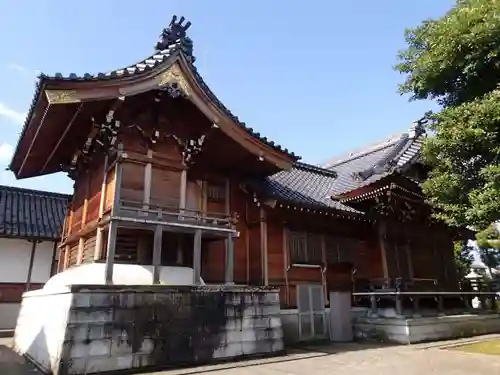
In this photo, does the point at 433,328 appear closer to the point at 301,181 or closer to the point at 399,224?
the point at 399,224

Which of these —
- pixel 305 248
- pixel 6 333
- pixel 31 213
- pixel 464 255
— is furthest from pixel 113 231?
pixel 464 255

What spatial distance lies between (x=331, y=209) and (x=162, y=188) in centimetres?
627

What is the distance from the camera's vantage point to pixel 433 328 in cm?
1349

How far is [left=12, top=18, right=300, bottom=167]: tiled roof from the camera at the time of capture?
9.28 meters

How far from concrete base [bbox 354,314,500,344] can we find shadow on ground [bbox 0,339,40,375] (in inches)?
410

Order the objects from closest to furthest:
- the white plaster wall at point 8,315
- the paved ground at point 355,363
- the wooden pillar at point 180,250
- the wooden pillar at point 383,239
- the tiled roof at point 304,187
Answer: the paved ground at point 355,363, the wooden pillar at point 180,250, the tiled roof at point 304,187, the wooden pillar at point 383,239, the white plaster wall at point 8,315

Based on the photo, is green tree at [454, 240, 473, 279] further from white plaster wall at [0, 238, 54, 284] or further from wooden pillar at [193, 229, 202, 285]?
white plaster wall at [0, 238, 54, 284]

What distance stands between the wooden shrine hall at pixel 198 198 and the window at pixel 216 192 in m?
0.04

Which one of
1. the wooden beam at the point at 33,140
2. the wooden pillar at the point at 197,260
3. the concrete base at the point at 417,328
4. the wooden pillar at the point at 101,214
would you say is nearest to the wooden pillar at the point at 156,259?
the wooden pillar at the point at 197,260

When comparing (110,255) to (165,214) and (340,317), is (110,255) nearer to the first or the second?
(165,214)

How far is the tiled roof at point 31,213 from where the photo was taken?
691 inches

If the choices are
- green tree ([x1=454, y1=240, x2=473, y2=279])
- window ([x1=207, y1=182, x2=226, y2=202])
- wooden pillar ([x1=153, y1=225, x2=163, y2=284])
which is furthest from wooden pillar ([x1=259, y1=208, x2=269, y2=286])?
green tree ([x1=454, y1=240, x2=473, y2=279])

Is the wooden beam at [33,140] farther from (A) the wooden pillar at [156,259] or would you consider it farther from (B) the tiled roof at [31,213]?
(A) the wooden pillar at [156,259]

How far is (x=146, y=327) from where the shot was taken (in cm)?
849
